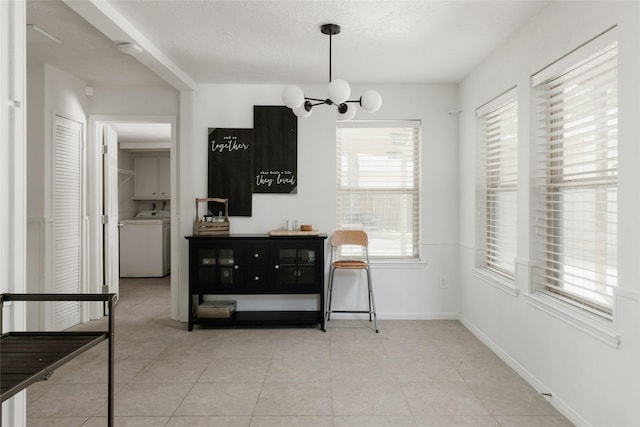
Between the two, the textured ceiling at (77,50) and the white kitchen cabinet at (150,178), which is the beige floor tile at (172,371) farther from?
the white kitchen cabinet at (150,178)

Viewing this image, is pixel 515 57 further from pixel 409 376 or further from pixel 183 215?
pixel 183 215

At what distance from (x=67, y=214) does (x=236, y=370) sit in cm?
255

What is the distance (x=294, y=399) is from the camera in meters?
2.65

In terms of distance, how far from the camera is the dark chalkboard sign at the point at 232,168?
4.44 meters

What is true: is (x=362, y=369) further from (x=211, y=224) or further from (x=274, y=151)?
(x=274, y=151)

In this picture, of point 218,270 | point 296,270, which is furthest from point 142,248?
point 296,270

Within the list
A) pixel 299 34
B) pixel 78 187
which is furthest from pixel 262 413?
pixel 78 187

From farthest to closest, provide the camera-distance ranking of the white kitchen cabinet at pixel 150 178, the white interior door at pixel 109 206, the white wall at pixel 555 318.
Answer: the white kitchen cabinet at pixel 150 178 → the white interior door at pixel 109 206 → the white wall at pixel 555 318

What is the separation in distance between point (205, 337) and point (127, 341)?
69 cm

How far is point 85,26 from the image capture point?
308cm

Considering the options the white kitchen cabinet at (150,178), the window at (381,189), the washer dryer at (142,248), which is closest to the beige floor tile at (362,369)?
Answer: the window at (381,189)


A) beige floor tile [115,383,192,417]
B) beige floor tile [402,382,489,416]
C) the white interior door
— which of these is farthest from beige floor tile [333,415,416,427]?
the white interior door

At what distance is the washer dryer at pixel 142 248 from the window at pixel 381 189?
A: 148 inches

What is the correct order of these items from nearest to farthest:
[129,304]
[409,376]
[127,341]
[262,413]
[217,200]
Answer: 1. [262,413]
2. [409,376]
3. [127,341]
4. [217,200]
5. [129,304]
